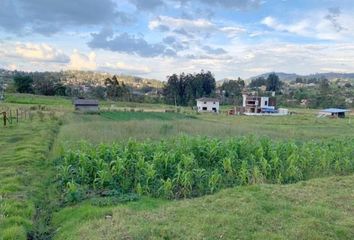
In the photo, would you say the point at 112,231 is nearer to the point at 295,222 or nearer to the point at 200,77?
the point at 295,222

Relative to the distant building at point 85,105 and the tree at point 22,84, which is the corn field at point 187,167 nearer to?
the distant building at point 85,105

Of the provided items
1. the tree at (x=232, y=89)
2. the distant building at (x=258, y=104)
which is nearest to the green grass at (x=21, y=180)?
the distant building at (x=258, y=104)

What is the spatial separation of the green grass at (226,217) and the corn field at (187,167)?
3.18ft

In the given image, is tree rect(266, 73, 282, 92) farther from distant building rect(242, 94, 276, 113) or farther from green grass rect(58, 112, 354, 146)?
green grass rect(58, 112, 354, 146)

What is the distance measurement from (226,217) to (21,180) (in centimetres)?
615

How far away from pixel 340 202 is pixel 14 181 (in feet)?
25.9

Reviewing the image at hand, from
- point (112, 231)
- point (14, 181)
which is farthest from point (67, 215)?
point (14, 181)

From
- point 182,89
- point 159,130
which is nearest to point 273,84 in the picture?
point 182,89

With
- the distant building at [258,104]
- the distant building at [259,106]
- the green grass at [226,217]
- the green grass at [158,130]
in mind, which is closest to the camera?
the green grass at [226,217]

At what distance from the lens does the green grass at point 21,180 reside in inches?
284

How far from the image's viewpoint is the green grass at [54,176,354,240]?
6434 millimetres

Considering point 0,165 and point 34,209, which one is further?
point 0,165

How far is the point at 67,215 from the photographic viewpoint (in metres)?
7.93

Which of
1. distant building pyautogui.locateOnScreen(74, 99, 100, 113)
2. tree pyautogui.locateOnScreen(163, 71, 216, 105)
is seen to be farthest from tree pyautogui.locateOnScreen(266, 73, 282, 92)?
distant building pyautogui.locateOnScreen(74, 99, 100, 113)
